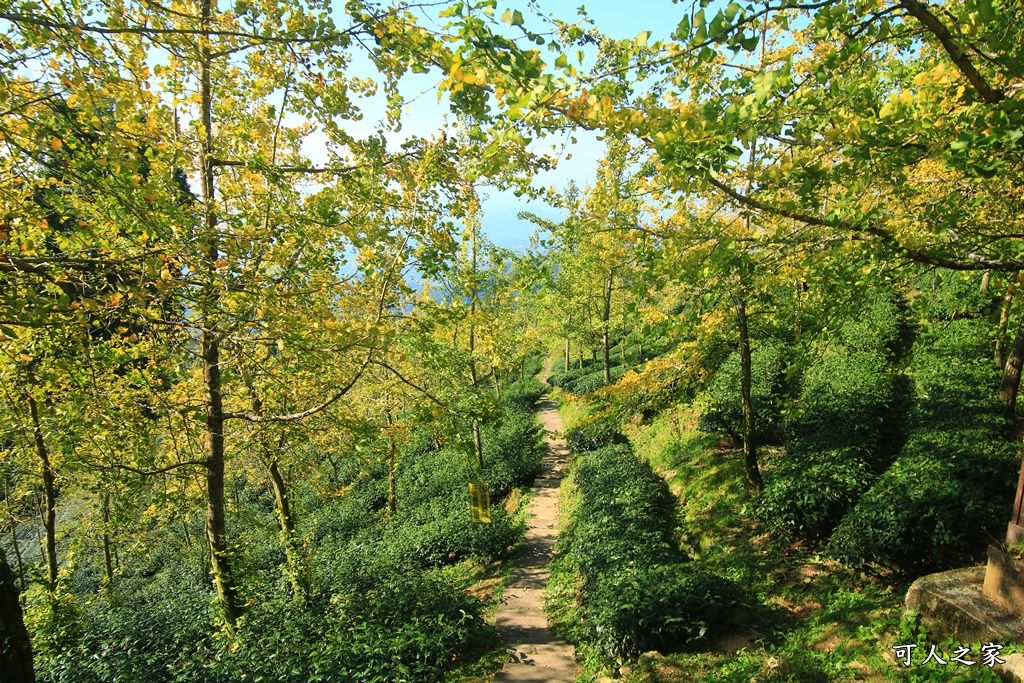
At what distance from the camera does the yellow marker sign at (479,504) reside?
34.3 feet

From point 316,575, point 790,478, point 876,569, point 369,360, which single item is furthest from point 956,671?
point 316,575

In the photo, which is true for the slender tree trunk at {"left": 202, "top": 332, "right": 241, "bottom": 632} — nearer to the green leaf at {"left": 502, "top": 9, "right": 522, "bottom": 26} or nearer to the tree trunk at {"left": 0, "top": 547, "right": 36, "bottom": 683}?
the tree trunk at {"left": 0, "top": 547, "right": 36, "bottom": 683}

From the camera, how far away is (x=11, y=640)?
3354 millimetres

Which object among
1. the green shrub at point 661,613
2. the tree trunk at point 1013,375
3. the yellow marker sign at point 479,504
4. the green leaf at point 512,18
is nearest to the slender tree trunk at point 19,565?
the yellow marker sign at point 479,504

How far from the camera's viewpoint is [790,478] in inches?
301

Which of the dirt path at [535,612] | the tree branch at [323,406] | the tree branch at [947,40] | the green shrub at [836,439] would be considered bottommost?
the dirt path at [535,612]

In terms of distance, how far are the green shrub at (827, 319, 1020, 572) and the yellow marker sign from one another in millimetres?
6266

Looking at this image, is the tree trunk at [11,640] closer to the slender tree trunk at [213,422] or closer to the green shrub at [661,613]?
the slender tree trunk at [213,422]

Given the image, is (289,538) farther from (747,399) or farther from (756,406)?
(756,406)

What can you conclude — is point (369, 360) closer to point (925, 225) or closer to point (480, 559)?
point (925, 225)

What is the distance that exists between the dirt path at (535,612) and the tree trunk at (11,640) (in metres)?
4.51

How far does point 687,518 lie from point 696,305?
7075mm

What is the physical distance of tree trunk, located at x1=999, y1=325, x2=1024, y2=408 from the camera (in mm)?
7652

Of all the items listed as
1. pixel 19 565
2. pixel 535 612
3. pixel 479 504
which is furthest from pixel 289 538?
pixel 19 565
